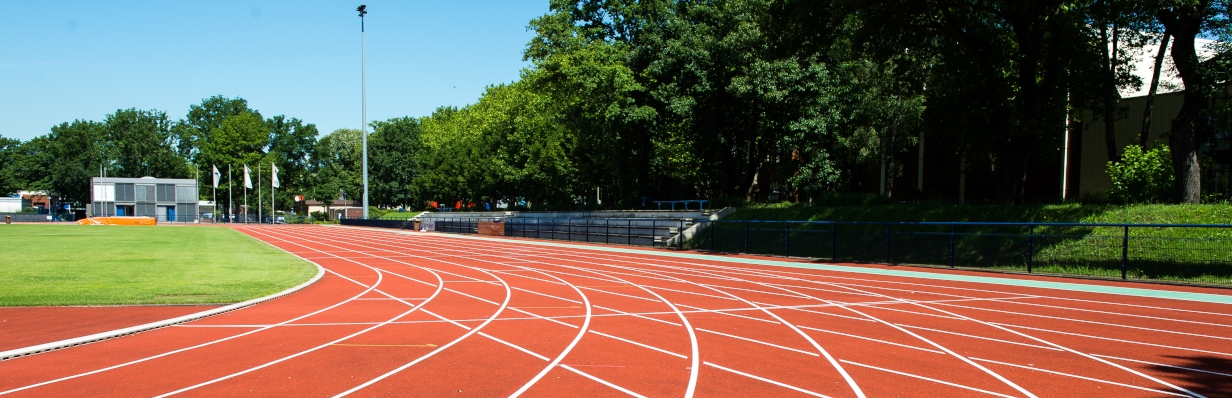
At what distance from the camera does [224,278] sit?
1450cm

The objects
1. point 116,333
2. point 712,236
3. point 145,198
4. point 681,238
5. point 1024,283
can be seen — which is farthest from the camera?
point 145,198

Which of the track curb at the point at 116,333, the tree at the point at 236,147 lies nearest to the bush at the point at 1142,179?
the track curb at the point at 116,333

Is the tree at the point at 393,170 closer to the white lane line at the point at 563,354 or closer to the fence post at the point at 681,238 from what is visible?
the fence post at the point at 681,238

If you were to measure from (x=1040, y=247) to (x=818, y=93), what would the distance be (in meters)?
14.4

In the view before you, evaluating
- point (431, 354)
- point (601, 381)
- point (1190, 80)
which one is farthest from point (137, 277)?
point (1190, 80)

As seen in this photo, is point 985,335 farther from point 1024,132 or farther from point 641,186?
point 641,186

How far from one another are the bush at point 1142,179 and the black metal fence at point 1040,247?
336 cm

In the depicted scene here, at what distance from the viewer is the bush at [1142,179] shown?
19.6 metres

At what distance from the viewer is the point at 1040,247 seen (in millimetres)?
17453

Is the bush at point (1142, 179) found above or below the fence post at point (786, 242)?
above

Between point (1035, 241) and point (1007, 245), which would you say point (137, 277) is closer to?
point (1007, 245)

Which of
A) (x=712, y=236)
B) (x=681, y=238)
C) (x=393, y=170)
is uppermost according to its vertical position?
(x=393, y=170)

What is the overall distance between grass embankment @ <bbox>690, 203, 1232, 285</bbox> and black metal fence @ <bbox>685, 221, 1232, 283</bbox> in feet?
0.06

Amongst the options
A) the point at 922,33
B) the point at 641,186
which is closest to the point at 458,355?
the point at 922,33
